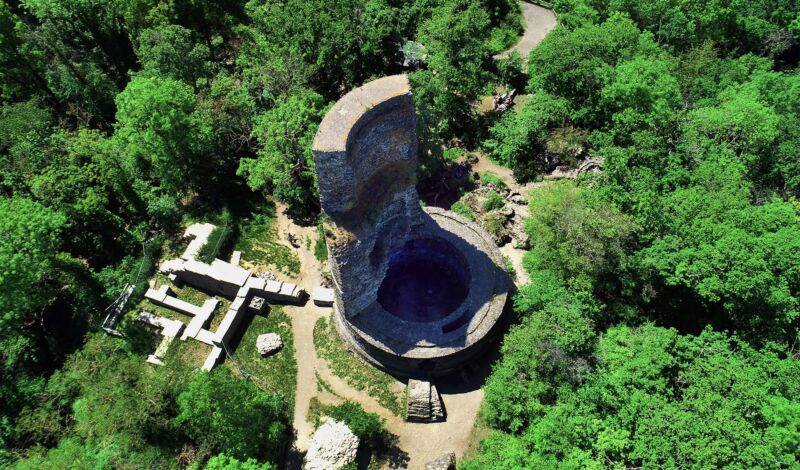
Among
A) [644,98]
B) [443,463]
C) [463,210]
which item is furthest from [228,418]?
[644,98]

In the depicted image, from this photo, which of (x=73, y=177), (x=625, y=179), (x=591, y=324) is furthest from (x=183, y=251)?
(x=625, y=179)

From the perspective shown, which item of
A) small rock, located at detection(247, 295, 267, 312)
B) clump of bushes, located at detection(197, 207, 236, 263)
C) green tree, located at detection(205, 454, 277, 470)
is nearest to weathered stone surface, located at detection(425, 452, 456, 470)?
green tree, located at detection(205, 454, 277, 470)

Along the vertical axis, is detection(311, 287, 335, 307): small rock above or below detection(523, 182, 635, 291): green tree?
below

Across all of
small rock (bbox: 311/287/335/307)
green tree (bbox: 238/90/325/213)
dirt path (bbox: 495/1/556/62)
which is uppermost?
green tree (bbox: 238/90/325/213)

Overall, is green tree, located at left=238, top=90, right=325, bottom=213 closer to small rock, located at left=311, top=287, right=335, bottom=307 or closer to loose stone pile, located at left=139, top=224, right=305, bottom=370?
loose stone pile, located at left=139, top=224, right=305, bottom=370

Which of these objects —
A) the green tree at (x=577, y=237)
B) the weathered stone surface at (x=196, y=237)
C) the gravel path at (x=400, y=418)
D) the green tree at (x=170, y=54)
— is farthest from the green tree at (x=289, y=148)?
the green tree at (x=577, y=237)

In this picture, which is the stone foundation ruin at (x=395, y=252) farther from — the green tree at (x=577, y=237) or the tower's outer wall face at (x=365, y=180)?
the green tree at (x=577, y=237)

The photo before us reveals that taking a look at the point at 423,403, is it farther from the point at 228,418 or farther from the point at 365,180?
the point at 365,180
